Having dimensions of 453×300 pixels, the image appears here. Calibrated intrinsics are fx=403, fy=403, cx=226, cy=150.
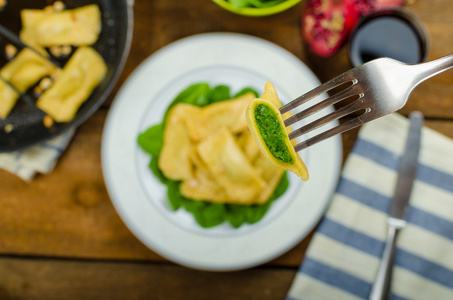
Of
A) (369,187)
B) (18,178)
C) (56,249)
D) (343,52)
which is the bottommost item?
(56,249)

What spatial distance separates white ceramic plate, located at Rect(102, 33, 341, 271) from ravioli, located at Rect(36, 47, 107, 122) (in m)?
0.14

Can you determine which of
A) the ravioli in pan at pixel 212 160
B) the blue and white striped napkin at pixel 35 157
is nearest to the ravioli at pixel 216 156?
the ravioli in pan at pixel 212 160

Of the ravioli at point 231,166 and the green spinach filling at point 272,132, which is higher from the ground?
the green spinach filling at point 272,132

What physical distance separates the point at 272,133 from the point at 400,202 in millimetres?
741

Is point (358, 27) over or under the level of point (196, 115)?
over

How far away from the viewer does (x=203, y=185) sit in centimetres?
141

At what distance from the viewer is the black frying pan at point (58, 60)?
142 cm

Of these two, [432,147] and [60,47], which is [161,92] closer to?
[60,47]

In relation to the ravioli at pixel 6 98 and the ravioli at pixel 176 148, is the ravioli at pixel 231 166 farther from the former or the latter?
the ravioli at pixel 6 98

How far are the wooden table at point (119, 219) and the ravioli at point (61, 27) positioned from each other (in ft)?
0.52

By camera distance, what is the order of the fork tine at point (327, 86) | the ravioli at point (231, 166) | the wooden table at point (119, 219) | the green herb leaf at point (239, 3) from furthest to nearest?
1. the wooden table at point (119, 219)
2. the ravioli at point (231, 166)
3. the green herb leaf at point (239, 3)
4. the fork tine at point (327, 86)

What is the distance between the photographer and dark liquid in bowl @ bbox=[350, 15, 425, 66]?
1.35m

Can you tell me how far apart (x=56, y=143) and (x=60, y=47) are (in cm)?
36

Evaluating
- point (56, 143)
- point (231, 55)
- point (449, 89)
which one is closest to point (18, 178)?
point (56, 143)
